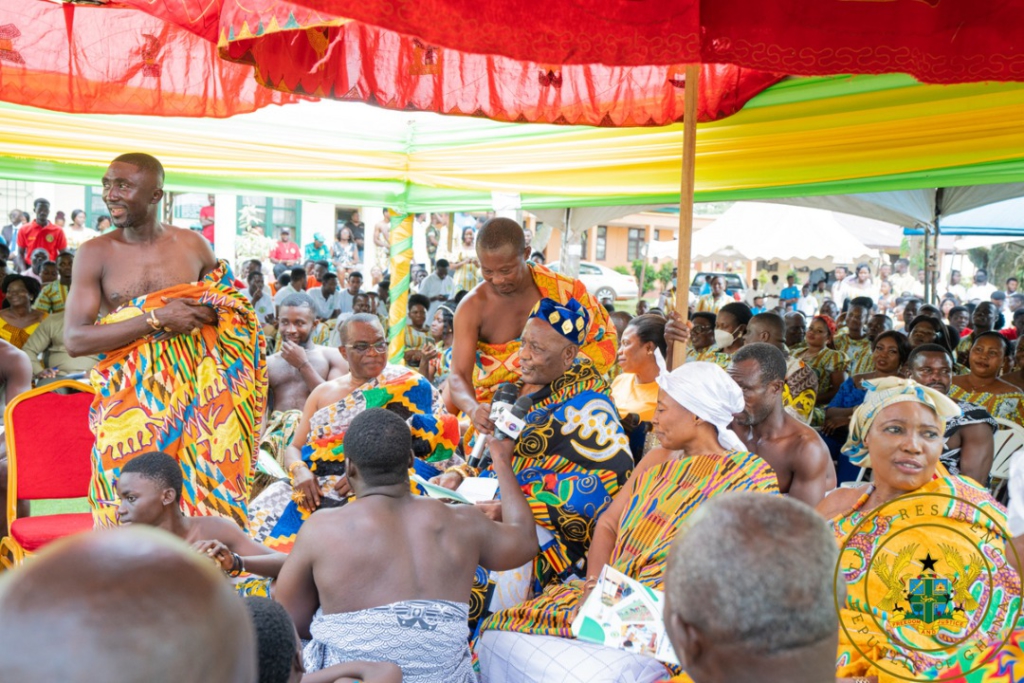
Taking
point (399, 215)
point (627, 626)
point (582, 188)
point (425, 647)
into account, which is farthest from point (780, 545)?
point (399, 215)

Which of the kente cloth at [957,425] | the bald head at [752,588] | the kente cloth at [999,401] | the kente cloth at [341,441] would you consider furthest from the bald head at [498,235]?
the bald head at [752,588]

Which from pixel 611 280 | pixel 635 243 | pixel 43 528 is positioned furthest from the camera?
pixel 635 243

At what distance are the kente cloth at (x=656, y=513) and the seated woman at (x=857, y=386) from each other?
3711 mm

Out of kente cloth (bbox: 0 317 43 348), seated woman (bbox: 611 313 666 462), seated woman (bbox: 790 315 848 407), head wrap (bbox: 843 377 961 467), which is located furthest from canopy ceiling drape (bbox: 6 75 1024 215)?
head wrap (bbox: 843 377 961 467)

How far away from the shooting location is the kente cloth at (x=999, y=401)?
600 centimetres

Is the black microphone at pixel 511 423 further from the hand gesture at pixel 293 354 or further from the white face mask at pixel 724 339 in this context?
the white face mask at pixel 724 339

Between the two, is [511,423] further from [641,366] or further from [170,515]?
[641,366]

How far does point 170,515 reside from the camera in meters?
3.65

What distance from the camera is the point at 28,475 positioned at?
486 centimetres

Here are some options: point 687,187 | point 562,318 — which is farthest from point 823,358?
point 562,318

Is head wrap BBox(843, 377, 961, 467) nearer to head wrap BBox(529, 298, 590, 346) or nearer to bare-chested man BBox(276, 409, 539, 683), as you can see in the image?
head wrap BBox(529, 298, 590, 346)

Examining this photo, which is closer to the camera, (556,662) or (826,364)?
(556,662)

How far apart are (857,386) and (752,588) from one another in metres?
6.26

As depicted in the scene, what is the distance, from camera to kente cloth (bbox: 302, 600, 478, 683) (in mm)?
2840
